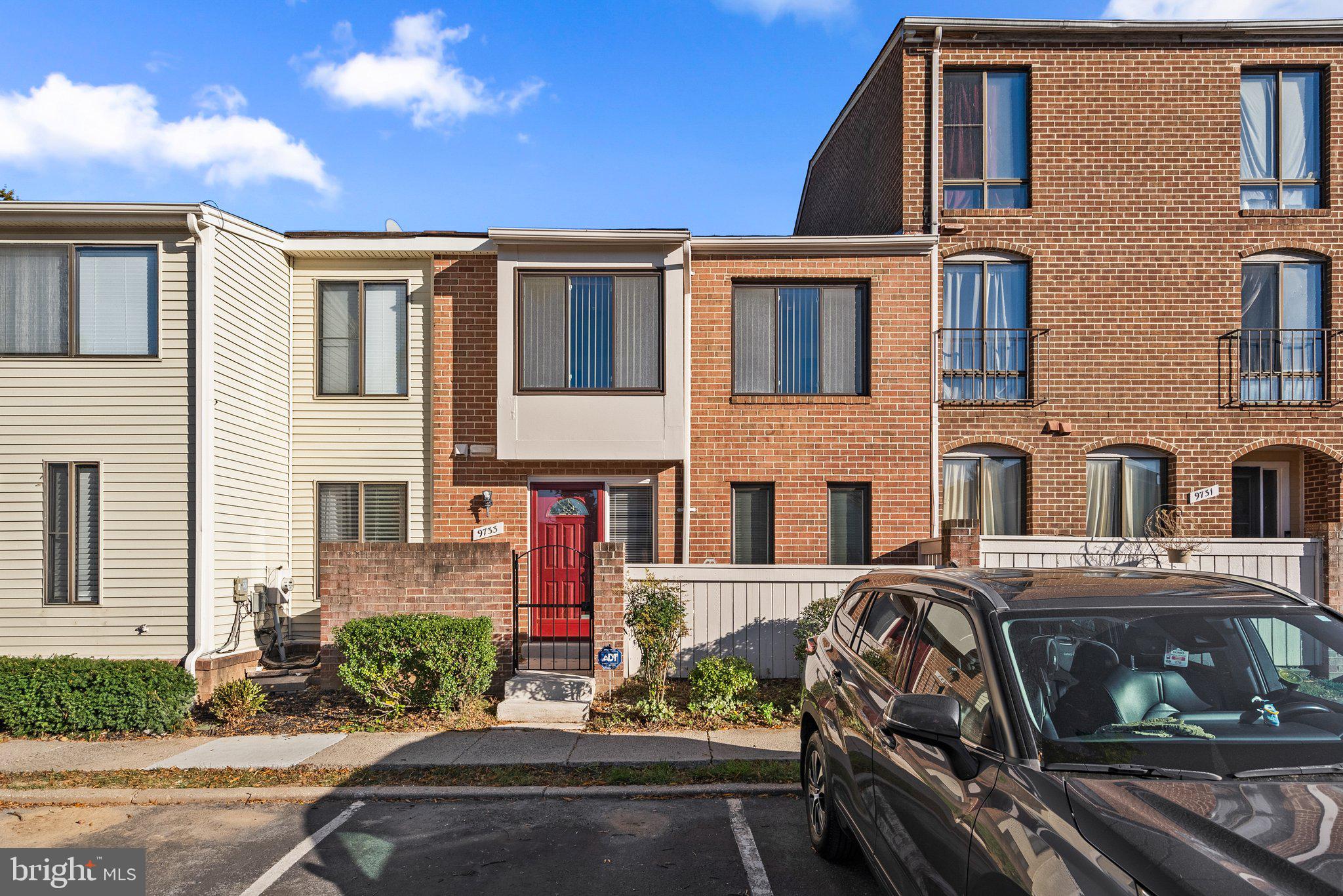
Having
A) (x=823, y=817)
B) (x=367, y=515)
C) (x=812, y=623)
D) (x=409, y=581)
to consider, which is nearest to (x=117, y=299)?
(x=367, y=515)

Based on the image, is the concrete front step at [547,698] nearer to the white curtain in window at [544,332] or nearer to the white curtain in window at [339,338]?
the white curtain in window at [544,332]

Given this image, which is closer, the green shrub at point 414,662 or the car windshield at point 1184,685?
the car windshield at point 1184,685

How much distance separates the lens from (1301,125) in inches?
508

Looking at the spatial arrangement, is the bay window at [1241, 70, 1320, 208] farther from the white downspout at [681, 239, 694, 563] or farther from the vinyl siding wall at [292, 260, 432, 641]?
the vinyl siding wall at [292, 260, 432, 641]

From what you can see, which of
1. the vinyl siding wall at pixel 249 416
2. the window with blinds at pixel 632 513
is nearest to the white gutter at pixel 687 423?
the window with blinds at pixel 632 513

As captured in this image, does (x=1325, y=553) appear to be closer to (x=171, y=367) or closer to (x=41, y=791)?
(x=41, y=791)

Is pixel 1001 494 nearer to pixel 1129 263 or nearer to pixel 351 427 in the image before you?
pixel 1129 263

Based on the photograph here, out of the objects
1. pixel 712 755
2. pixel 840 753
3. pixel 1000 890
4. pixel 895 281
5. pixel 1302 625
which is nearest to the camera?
pixel 1000 890

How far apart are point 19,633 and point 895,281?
12494 millimetres

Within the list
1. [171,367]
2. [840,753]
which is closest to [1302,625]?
[840,753]

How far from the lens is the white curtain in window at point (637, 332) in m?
11.9

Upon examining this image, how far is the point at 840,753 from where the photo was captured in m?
4.50

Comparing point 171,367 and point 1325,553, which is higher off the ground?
point 171,367

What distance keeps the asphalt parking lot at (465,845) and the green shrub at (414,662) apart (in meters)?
2.33
